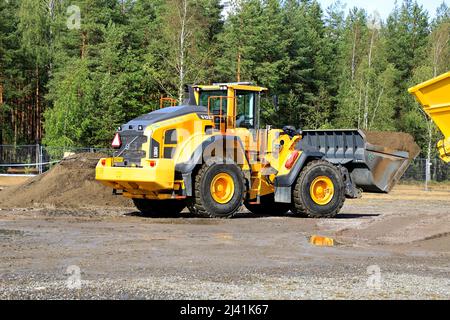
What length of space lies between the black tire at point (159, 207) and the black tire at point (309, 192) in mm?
2689

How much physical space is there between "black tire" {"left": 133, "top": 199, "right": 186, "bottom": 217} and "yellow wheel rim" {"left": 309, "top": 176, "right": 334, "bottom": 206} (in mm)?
3026

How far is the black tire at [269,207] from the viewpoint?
1784 centimetres

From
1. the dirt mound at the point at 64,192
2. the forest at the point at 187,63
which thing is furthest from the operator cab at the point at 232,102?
the forest at the point at 187,63

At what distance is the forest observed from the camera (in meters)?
45.4

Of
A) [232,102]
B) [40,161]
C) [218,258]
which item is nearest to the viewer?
[218,258]

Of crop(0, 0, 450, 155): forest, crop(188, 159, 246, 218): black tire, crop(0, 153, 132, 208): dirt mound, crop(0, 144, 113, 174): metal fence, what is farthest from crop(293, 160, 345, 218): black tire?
crop(0, 0, 450, 155): forest

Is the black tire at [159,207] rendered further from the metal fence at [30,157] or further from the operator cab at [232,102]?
the metal fence at [30,157]

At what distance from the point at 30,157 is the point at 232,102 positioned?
25.4 metres

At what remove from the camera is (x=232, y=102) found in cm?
1650

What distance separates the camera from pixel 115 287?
24.8 feet

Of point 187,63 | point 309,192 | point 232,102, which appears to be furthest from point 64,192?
point 187,63

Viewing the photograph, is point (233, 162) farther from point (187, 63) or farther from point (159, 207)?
point (187, 63)

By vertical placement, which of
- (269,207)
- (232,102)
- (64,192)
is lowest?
(269,207)
